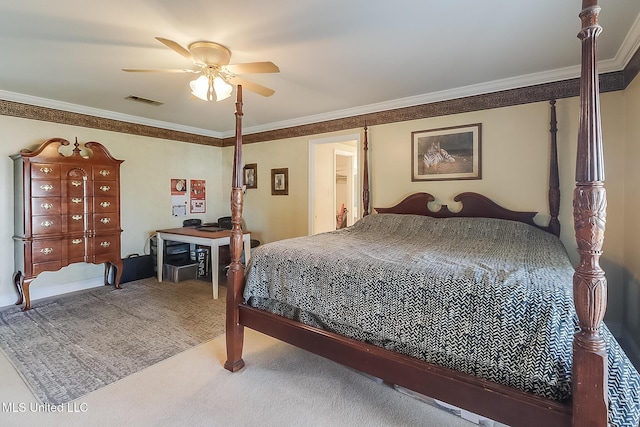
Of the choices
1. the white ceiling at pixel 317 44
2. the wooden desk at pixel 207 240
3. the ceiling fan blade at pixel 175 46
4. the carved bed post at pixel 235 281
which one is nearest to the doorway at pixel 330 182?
the white ceiling at pixel 317 44

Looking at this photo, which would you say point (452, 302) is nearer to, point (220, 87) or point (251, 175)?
point (220, 87)

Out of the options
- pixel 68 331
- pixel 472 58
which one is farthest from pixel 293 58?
pixel 68 331

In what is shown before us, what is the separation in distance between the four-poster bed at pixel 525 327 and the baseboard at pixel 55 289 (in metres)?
3.07

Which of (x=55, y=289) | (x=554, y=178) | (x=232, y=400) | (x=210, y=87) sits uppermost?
(x=210, y=87)

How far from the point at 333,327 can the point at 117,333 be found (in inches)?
84.4

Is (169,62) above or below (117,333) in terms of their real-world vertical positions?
above

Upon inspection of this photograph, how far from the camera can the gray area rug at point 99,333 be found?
217cm

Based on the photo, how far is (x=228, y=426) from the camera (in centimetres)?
172

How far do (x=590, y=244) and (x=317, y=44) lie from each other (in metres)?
2.09

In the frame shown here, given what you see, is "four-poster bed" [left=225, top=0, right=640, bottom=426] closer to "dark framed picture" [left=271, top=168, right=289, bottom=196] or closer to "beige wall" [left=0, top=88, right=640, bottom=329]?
Result: "beige wall" [left=0, top=88, right=640, bottom=329]

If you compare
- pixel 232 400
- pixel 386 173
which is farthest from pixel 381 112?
pixel 232 400

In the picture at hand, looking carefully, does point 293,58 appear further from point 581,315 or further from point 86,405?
point 86,405

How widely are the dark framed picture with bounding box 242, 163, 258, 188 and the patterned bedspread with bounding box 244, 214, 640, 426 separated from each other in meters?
2.99

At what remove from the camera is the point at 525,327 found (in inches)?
50.5
